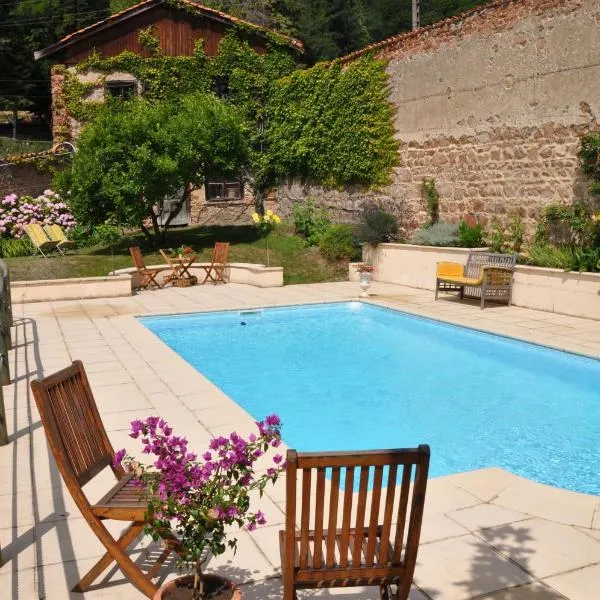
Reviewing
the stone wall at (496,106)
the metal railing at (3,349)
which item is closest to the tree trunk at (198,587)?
the metal railing at (3,349)

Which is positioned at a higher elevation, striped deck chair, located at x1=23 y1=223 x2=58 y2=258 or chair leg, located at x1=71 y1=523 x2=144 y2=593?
striped deck chair, located at x1=23 y1=223 x2=58 y2=258

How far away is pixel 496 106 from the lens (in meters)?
11.7

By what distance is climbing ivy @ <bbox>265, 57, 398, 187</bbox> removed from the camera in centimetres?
1459

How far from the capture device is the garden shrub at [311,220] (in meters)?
15.6

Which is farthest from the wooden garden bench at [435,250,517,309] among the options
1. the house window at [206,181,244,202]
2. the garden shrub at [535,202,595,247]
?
the house window at [206,181,244,202]

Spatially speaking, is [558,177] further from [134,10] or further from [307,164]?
[134,10]

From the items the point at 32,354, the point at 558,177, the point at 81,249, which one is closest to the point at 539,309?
the point at 558,177

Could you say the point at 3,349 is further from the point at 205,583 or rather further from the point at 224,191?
the point at 224,191

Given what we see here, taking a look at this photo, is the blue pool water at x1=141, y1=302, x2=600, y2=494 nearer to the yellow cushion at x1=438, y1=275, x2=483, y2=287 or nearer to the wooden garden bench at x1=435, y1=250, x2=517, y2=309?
the yellow cushion at x1=438, y1=275, x2=483, y2=287

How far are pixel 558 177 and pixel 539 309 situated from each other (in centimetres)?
236

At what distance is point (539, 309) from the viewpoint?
33.2 ft

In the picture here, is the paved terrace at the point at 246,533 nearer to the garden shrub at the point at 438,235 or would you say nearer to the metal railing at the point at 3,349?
the metal railing at the point at 3,349

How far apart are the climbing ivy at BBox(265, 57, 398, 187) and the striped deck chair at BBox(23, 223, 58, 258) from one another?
6.73 meters

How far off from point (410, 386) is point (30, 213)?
12.0 metres
